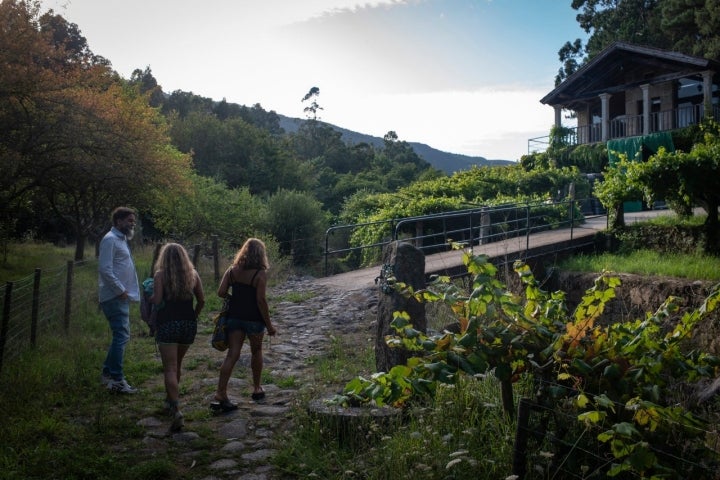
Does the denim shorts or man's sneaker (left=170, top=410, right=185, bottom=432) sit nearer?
man's sneaker (left=170, top=410, right=185, bottom=432)

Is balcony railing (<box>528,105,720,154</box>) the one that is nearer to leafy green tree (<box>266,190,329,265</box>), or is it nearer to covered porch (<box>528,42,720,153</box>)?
covered porch (<box>528,42,720,153</box>)

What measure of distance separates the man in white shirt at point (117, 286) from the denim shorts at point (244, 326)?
124 centimetres

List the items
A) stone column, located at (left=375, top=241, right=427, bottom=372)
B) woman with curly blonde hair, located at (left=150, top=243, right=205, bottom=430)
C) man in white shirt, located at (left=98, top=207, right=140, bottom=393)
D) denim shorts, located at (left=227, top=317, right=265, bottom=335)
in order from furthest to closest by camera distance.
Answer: man in white shirt, located at (left=98, top=207, right=140, bottom=393), stone column, located at (left=375, top=241, right=427, bottom=372), denim shorts, located at (left=227, top=317, right=265, bottom=335), woman with curly blonde hair, located at (left=150, top=243, right=205, bottom=430)

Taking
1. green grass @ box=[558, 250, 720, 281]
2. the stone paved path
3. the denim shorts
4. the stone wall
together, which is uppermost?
green grass @ box=[558, 250, 720, 281]

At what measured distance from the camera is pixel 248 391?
293 inches

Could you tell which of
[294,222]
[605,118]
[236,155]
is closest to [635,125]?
Answer: [605,118]

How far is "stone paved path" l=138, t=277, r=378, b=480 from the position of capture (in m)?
5.34

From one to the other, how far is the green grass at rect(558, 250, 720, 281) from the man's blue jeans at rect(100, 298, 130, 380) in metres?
9.03

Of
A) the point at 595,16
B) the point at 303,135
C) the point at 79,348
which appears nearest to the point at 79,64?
the point at 79,348

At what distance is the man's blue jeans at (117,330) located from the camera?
7.04 m

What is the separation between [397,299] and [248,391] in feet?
7.01

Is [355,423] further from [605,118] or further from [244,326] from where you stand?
[605,118]

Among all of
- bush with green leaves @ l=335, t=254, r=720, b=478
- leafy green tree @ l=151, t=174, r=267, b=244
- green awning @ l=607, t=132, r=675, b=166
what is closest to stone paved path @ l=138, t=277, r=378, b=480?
bush with green leaves @ l=335, t=254, r=720, b=478

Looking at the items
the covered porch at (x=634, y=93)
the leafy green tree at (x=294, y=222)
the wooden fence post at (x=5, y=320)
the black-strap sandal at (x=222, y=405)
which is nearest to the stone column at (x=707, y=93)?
the covered porch at (x=634, y=93)
